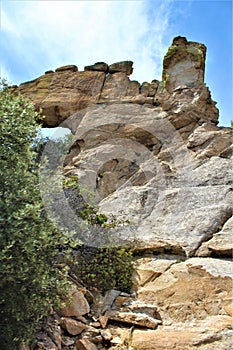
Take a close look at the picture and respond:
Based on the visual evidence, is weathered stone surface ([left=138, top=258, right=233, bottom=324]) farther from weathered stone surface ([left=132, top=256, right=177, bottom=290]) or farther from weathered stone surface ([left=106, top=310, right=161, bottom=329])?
weathered stone surface ([left=106, top=310, right=161, bottom=329])

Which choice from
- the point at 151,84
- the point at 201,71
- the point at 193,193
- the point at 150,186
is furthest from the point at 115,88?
the point at 193,193

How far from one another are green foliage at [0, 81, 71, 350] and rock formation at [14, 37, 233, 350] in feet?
4.09

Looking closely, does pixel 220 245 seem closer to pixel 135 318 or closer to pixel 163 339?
pixel 135 318

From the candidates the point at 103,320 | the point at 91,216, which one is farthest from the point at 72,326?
the point at 91,216

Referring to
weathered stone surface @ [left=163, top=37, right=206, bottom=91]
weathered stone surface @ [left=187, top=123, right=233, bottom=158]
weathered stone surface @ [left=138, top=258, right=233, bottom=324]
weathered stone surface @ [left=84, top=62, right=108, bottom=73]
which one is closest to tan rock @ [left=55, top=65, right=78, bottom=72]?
weathered stone surface @ [left=84, top=62, right=108, bottom=73]

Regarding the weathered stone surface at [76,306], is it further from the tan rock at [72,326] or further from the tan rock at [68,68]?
the tan rock at [68,68]

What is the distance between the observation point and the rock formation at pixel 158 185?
8.55 m

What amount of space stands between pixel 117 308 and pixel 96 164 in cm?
1053

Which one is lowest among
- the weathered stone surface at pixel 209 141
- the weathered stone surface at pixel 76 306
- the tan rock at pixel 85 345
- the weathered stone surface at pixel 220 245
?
the tan rock at pixel 85 345

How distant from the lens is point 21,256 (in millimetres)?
6707

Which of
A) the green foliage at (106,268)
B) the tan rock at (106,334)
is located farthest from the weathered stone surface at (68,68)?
the tan rock at (106,334)

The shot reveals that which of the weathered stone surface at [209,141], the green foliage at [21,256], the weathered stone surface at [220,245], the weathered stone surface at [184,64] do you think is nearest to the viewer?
the green foliage at [21,256]

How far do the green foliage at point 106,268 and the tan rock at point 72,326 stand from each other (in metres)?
1.76

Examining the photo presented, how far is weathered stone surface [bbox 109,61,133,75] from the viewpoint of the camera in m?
25.2
